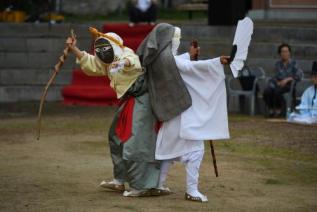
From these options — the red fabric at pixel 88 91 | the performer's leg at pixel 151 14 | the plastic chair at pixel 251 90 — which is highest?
the performer's leg at pixel 151 14

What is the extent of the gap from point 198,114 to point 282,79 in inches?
244

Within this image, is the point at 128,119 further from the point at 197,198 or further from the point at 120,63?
the point at 197,198

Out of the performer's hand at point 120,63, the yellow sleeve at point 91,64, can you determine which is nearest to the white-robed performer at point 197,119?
the performer's hand at point 120,63

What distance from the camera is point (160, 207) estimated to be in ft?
24.1

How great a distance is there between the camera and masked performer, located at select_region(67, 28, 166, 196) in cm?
770

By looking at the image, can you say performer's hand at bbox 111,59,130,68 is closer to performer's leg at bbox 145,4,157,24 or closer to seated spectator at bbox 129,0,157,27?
seated spectator at bbox 129,0,157,27

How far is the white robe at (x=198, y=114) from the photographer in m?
7.66

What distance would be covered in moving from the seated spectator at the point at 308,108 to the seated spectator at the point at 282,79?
1.44 feet

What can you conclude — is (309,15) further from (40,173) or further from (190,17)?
(40,173)

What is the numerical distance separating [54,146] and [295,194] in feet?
12.4

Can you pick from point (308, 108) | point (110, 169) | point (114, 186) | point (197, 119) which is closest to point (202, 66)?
point (197, 119)

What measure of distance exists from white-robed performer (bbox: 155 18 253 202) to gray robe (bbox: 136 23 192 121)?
0.19ft

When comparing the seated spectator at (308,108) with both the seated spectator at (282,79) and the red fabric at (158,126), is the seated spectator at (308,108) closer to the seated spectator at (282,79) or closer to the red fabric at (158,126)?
the seated spectator at (282,79)

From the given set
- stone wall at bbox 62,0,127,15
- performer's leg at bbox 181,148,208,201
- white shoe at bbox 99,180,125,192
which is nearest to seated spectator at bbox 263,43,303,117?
white shoe at bbox 99,180,125,192
